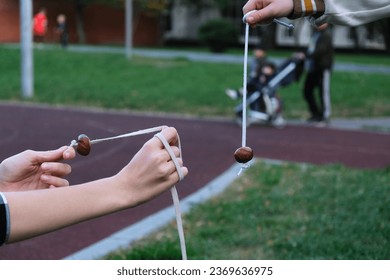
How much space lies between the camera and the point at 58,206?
1907 mm

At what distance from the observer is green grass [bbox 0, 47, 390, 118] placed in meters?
17.1

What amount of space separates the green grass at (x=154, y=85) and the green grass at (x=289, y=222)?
770 cm

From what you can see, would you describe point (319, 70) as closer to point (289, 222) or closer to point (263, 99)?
point (263, 99)

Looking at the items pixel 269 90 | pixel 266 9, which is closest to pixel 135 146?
pixel 269 90

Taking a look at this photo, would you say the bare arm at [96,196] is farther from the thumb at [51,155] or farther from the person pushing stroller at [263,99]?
the person pushing stroller at [263,99]

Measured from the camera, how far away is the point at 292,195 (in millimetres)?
7711

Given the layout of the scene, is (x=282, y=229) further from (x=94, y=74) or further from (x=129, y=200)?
(x=94, y=74)

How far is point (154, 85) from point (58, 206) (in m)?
18.9

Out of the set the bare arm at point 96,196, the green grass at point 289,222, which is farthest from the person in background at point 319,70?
the bare arm at point 96,196

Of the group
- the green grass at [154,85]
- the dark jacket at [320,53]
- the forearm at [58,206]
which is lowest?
the green grass at [154,85]

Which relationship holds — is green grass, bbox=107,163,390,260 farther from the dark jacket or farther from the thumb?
the dark jacket

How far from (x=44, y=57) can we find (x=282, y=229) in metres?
20.8

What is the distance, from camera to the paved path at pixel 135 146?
6551 millimetres

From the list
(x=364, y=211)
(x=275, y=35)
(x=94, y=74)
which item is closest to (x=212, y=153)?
(x=364, y=211)
